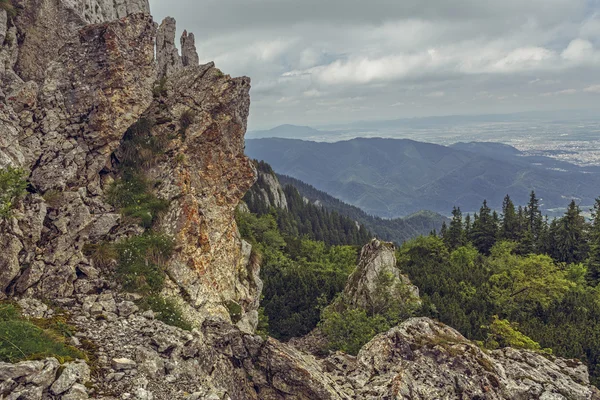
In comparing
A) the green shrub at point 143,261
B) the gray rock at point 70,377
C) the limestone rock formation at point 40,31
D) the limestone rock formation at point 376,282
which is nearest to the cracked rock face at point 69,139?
the green shrub at point 143,261

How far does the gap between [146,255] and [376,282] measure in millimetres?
24141

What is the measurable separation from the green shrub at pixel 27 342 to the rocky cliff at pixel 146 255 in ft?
1.34

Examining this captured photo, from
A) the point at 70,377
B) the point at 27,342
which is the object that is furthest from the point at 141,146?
the point at 70,377

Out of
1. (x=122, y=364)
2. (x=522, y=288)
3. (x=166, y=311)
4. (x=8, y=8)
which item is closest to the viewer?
(x=122, y=364)

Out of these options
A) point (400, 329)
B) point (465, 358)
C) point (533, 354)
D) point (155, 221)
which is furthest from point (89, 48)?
point (533, 354)

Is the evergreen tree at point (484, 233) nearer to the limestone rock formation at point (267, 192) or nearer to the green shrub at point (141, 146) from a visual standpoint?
the green shrub at point (141, 146)

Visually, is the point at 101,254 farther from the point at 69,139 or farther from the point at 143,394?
the point at 143,394

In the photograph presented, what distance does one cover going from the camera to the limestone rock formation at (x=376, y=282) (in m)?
34.2

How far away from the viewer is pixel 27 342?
A: 957cm

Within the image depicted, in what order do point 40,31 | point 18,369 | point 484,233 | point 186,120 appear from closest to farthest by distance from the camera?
point 18,369 → point 40,31 → point 186,120 → point 484,233

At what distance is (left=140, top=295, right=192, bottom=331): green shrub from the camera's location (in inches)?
565

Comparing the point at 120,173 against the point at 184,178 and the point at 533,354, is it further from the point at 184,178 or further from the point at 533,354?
the point at 533,354

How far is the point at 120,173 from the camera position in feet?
66.1

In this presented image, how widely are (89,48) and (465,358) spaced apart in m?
26.3
